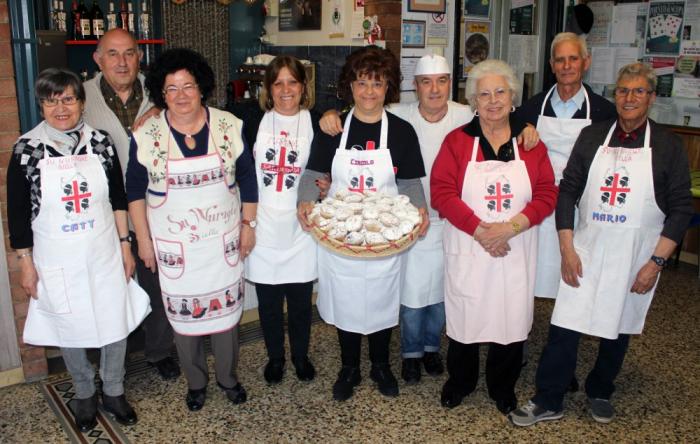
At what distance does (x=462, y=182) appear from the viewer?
7.66 feet

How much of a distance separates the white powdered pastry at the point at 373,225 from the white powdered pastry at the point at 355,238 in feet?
0.12

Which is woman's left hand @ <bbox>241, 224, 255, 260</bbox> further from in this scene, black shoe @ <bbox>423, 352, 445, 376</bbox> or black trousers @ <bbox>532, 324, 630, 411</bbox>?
black trousers @ <bbox>532, 324, 630, 411</bbox>

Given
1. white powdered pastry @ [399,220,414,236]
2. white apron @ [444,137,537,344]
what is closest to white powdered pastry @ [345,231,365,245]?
white powdered pastry @ [399,220,414,236]

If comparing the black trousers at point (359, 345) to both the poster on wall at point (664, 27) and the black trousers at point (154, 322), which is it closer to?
the black trousers at point (154, 322)

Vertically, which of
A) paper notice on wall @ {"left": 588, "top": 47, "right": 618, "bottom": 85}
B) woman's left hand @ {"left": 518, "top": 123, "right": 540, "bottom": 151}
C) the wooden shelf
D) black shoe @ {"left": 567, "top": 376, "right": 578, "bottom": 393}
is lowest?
black shoe @ {"left": 567, "top": 376, "right": 578, "bottom": 393}

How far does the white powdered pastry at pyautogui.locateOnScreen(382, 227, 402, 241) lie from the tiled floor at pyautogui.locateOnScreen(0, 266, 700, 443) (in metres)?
0.79

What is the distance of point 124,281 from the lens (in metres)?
2.36

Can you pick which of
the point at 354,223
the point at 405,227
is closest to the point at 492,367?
the point at 405,227

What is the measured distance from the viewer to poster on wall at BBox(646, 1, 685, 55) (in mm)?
4398

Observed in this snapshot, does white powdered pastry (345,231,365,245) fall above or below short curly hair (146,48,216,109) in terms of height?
below

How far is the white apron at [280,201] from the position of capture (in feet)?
8.16

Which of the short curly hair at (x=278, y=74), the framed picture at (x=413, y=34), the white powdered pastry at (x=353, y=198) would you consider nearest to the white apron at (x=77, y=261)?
the short curly hair at (x=278, y=74)

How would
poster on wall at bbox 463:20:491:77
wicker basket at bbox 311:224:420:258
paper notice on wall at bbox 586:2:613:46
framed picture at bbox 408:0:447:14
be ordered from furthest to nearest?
1. paper notice on wall at bbox 586:2:613:46
2. poster on wall at bbox 463:20:491:77
3. framed picture at bbox 408:0:447:14
4. wicker basket at bbox 311:224:420:258

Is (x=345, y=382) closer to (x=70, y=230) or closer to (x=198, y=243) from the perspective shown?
(x=198, y=243)
